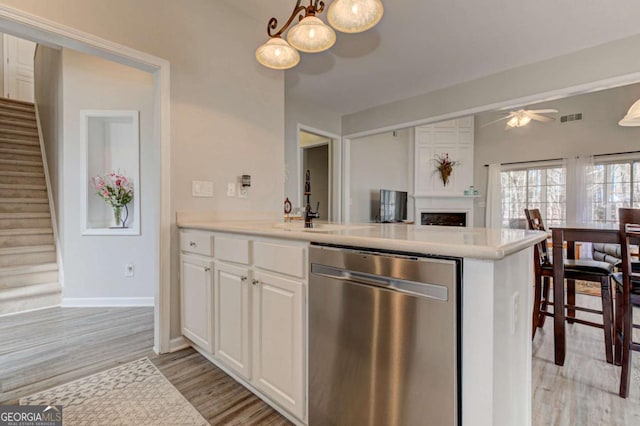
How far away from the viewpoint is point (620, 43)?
9.17ft

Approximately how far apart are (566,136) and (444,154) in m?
2.23

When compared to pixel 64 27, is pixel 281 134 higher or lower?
lower

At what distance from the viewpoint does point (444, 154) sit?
6.84m

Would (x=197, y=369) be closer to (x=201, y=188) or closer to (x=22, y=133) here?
(x=201, y=188)

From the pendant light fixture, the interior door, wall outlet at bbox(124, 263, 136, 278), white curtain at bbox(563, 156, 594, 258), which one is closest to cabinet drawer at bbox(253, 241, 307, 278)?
the pendant light fixture

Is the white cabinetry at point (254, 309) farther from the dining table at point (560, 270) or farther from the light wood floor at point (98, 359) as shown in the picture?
the dining table at point (560, 270)

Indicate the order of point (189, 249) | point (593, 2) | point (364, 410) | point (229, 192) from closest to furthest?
point (364, 410) < point (189, 249) < point (593, 2) < point (229, 192)

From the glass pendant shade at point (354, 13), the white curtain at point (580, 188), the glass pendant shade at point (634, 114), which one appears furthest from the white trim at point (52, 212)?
the white curtain at point (580, 188)

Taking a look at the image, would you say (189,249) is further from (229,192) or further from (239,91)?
(239,91)

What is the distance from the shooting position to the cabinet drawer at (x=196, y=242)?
1.94 meters

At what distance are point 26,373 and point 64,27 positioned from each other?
211cm

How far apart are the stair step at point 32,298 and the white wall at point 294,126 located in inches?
112

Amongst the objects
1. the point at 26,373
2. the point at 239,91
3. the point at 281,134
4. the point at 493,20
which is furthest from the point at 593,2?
the point at 26,373

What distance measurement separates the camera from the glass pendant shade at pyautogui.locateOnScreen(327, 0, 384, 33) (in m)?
1.49
